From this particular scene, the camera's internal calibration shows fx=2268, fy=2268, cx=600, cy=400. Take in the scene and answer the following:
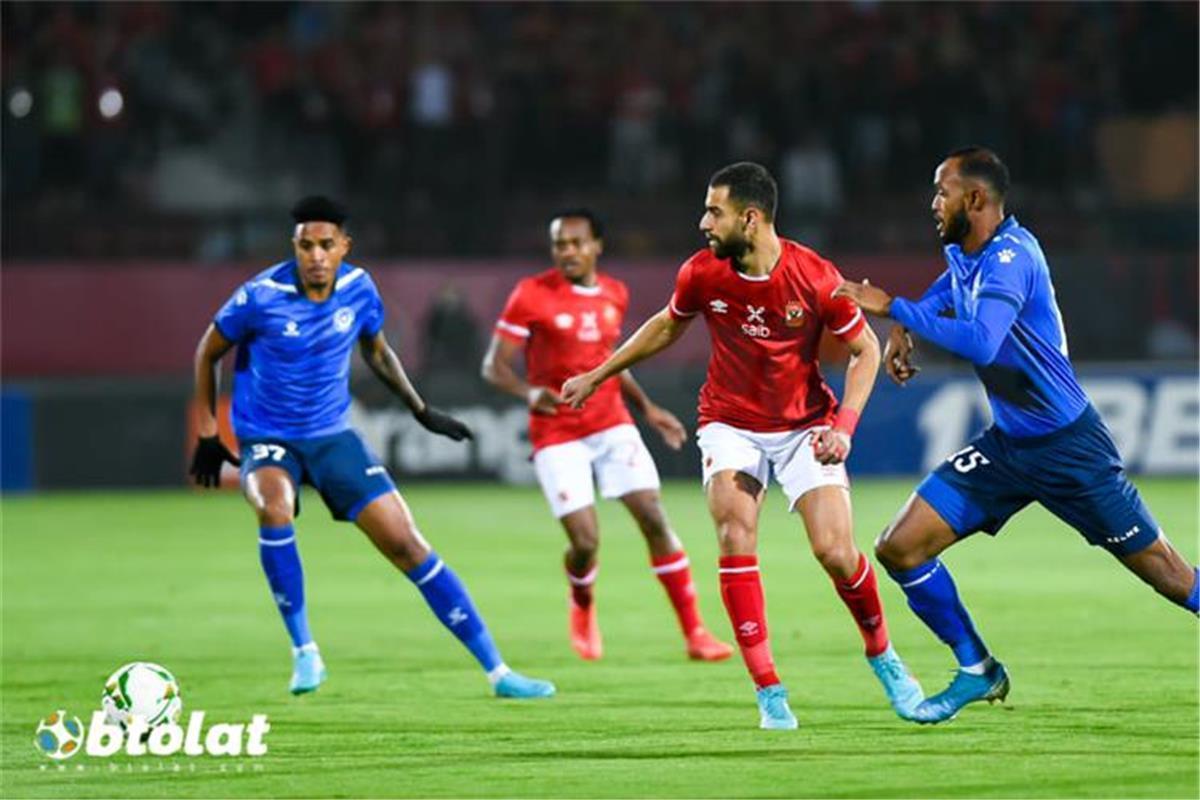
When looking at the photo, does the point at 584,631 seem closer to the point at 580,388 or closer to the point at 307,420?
the point at 307,420

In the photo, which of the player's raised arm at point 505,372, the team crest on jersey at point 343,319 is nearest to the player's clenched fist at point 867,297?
the team crest on jersey at point 343,319

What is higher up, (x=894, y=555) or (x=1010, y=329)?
(x=1010, y=329)

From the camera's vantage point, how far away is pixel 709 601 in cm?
1427

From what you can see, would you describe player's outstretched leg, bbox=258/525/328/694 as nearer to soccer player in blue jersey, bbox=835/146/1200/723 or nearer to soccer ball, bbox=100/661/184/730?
soccer ball, bbox=100/661/184/730

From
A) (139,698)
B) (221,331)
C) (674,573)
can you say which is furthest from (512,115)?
(139,698)

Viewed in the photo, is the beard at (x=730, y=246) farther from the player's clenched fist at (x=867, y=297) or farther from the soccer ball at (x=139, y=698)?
the soccer ball at (x=139, y=698)

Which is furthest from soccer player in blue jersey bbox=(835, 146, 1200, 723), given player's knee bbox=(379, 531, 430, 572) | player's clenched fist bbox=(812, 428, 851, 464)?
player's knee bbox=(379, 531, 430, 572)

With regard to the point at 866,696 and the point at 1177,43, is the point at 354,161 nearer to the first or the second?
the point at 1177,43

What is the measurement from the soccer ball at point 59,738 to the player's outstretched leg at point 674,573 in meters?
3.49

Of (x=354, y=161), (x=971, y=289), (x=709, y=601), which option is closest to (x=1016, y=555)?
(x=709, y=601)

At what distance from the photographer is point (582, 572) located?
12.0 meters

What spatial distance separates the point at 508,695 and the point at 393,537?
2.85 feet

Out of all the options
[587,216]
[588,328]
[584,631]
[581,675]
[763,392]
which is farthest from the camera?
[588,328]

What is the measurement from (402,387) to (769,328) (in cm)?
209
